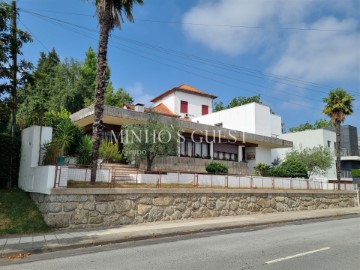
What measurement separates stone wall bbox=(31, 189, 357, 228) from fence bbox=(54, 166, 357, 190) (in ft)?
2.75

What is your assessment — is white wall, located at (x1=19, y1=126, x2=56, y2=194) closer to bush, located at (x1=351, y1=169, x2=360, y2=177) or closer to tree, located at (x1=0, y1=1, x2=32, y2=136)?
tree, located at (x1=0, y1=1, x2=32, y2=136)

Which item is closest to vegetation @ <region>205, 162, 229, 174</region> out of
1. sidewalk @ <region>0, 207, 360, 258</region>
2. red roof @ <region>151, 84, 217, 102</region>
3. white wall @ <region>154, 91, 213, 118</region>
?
sidewalk @ <region>0, 207, 360, 258</region>

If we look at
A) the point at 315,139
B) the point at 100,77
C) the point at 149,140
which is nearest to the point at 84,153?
the point at 149,140

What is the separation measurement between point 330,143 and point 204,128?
24947 mm

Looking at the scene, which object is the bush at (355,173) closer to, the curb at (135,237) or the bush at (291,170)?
the bush at (291,170)

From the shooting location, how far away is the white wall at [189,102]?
150ft

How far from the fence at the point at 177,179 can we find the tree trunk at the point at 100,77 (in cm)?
94

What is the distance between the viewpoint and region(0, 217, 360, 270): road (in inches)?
270

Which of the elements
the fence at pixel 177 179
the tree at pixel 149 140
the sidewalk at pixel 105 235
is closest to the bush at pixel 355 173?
the fence at pixel 177 179

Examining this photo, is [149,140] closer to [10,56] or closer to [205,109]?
[10,56]

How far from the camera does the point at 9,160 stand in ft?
45.5

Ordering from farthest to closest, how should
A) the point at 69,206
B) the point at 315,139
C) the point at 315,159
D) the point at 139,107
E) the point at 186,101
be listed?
the point at 186,101 < the point at 315,139 < the point at 315,159 < the point at 139,107 < the point at 69,206

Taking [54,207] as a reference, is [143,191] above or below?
above

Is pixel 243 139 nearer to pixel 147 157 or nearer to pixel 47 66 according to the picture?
pixel 147 157
